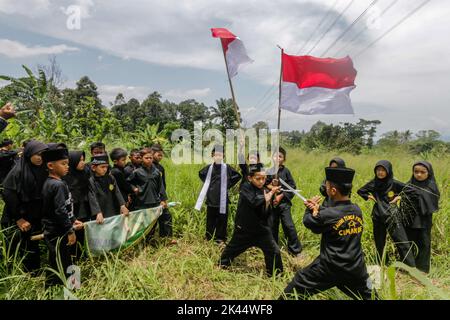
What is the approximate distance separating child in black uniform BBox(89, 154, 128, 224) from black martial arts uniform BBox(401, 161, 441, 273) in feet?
11.9

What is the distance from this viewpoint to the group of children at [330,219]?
2.46 metres

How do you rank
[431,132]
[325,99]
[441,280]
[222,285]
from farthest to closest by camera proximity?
1. [431,132]
2. [325,99]
3. [441,280]
4. [222,285]

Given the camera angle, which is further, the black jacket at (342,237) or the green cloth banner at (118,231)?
the green cloth banner at (118,231)

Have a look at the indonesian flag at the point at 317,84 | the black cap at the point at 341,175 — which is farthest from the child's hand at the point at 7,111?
the black cap at the point at 341,175

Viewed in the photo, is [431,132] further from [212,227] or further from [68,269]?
[68,269]

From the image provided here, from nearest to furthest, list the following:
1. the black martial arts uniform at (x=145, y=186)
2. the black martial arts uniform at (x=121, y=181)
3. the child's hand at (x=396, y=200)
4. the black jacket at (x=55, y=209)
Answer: the black jacket at (x=55, y=209)
the child's hand at (x=396, y=200)
the black martial arts uniform at (x=121, y=181)
the black martial arts uniform at (x=145, y=186)

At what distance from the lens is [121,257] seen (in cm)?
352

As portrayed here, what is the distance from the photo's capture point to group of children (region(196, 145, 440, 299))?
8.07 feet

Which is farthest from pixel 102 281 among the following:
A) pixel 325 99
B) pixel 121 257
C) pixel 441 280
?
pixel 441 280

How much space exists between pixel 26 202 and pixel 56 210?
0.55m

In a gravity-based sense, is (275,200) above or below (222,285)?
above

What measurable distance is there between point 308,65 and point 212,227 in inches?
102

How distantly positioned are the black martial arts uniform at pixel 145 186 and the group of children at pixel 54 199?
231 mm

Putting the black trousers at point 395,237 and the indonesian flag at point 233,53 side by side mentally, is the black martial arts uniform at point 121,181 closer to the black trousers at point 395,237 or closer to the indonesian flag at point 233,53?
the indonesian flag at point 233,53
